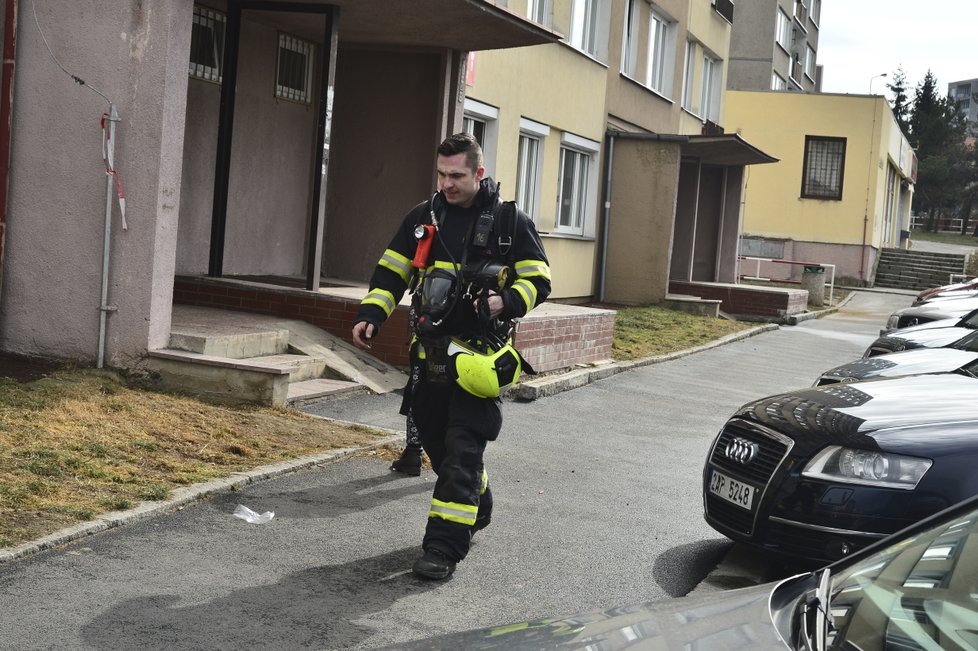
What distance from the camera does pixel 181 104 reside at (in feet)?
29.6

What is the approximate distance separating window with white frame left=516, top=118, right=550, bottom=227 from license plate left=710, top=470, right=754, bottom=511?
504 inches

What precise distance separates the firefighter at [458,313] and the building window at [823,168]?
125 feet

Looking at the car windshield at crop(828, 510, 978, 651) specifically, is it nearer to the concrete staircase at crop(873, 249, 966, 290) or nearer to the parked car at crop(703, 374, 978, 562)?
the parked car at crop(703, 374, 978, 562)

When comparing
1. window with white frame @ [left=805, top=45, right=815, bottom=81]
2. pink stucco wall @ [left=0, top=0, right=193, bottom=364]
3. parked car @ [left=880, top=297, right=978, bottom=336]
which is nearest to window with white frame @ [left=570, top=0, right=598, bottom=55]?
parked car @ [left=880, top=297, right=978, bottom=336]

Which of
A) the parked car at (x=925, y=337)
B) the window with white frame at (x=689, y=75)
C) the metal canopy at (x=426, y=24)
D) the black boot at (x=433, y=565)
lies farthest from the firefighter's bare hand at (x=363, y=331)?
the window with white frame at (x=689, y=75)

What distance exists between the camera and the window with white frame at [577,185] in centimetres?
2075

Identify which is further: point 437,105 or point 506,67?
point 506,67

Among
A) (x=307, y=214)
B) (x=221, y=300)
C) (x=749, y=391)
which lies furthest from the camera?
(x=307, y=214)

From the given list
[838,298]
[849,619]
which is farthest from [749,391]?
[838,298]

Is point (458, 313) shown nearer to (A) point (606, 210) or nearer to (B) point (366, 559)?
(B) point (366, 559)

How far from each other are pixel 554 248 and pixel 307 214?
6431 millimetres

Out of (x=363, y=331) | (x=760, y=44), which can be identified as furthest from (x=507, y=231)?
(x=760, y=44)

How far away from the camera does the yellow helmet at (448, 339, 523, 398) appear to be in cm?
529

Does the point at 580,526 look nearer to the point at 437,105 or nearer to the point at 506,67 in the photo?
the point at 437,105
